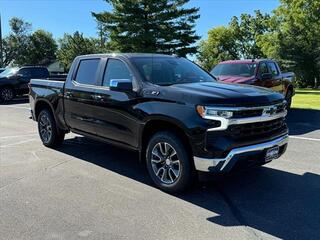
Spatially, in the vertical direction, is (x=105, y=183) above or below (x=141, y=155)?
below

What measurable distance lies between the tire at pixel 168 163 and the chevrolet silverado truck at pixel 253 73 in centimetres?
664

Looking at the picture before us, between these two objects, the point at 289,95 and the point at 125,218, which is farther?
the point at 289,95

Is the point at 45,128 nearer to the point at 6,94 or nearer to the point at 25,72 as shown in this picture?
the point at 6,94

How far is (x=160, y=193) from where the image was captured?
5434 mm

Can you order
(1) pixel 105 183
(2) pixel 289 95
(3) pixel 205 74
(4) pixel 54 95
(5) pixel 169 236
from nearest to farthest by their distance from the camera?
(5) pixel 169 236 < (1) pixel 105 183 < (3) pixel 205 74 < (4) pixel 54 95 < (2) pixel 289 95

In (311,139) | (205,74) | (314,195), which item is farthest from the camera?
(311,139)

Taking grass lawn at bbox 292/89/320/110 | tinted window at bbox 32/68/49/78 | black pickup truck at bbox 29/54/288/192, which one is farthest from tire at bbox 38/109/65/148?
tinted window at bbox 32/68/49/78

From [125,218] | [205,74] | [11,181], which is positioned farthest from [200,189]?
[11,181]

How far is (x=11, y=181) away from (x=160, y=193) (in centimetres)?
230

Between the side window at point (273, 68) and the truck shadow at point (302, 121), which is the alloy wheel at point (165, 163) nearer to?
the truck shadow at point (302, 121)

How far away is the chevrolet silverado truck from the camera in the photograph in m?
12.0

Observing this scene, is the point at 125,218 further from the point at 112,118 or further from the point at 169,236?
the point at 112,118

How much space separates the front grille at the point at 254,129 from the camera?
4913 mm

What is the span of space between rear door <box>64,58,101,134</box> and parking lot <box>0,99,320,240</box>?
0.69 meters
